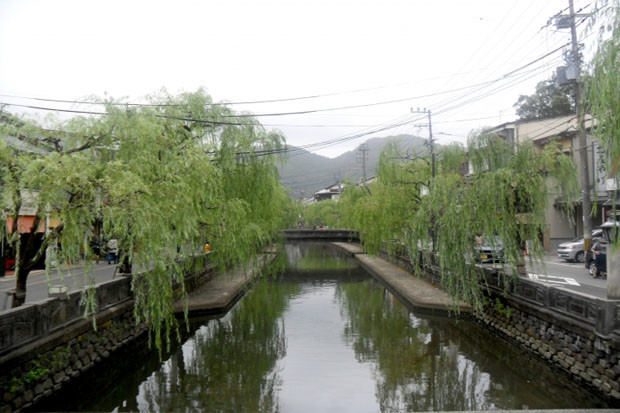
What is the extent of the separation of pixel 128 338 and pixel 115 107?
634 centimetres

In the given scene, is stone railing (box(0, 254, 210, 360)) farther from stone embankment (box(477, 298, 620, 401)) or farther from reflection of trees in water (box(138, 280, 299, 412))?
stone embankment (box(477, 298, 620, 401))

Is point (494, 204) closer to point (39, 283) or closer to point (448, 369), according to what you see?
point (448, 369)

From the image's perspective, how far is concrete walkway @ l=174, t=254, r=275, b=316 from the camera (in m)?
15.2

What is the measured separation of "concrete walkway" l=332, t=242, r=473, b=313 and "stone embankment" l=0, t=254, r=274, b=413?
916 cm

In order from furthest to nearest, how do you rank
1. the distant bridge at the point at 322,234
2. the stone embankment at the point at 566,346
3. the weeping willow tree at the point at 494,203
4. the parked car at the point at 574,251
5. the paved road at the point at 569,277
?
the distant bridge at the point at 322,234 < the parked car at the point at 574,251 < the paved road at the point at 569,277 < the weeping willow tree at the point at 494,203 < the stone embankment at the point at 566,346

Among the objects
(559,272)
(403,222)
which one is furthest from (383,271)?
(559,272)

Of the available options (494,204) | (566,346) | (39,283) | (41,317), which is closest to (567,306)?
(566,346)

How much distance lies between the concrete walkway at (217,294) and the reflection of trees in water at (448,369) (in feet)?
15.5

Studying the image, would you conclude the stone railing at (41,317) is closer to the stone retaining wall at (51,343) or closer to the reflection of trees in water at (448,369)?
the stone retaining wall at (51,343)

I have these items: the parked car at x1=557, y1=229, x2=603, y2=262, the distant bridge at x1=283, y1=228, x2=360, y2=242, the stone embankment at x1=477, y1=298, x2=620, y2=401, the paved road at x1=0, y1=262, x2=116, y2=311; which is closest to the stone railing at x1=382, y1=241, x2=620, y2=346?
the stone embankment at x1=477, y1=298, x2=620, y2=401

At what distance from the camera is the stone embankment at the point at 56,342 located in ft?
23.3

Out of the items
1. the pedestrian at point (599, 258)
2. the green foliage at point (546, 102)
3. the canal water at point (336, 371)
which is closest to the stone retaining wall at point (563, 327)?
the canal water at point (336, 371)

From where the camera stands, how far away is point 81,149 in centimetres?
770

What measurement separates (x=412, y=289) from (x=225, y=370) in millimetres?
10296
